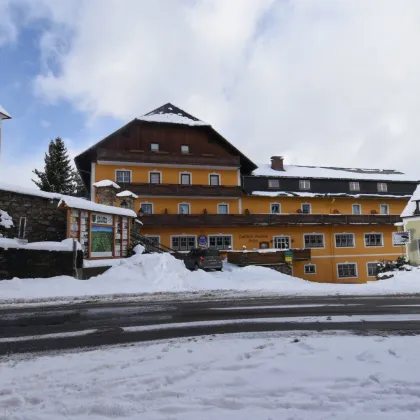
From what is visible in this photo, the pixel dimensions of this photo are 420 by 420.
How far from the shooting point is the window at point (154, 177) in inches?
1437

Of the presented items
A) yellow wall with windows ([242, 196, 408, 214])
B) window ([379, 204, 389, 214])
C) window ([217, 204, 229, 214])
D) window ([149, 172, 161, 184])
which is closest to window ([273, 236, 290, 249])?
yellow wall with windows ([242, 196, 408, 214])

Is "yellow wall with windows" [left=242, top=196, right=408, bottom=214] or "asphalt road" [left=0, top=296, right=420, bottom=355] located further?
"yellow wall with windows" [left=242, top=196, right=408, bottom=214]

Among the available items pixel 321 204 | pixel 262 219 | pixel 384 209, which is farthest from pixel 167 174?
pixel 384 209

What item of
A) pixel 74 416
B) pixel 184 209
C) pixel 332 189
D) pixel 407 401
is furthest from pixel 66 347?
pixel 332 189

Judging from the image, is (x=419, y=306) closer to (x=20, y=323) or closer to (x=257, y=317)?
(x=257, y=317)

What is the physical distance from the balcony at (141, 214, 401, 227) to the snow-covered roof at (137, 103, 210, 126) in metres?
10.2

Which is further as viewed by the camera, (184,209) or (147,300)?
(184,209)

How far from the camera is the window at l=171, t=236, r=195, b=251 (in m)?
34.9

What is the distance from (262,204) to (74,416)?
37.3 metres

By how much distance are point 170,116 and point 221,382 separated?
36666mm

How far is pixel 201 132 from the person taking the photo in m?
38.7

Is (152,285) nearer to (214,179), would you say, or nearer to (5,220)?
(5,220)

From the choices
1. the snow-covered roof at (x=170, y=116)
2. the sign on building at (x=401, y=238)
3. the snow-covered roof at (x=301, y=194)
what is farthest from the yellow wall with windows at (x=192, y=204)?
the sign on building at (x=401, y=238)

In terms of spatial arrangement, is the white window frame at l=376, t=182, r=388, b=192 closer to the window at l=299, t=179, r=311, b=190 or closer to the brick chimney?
the window at l=299, t=179, r=311, b=190
